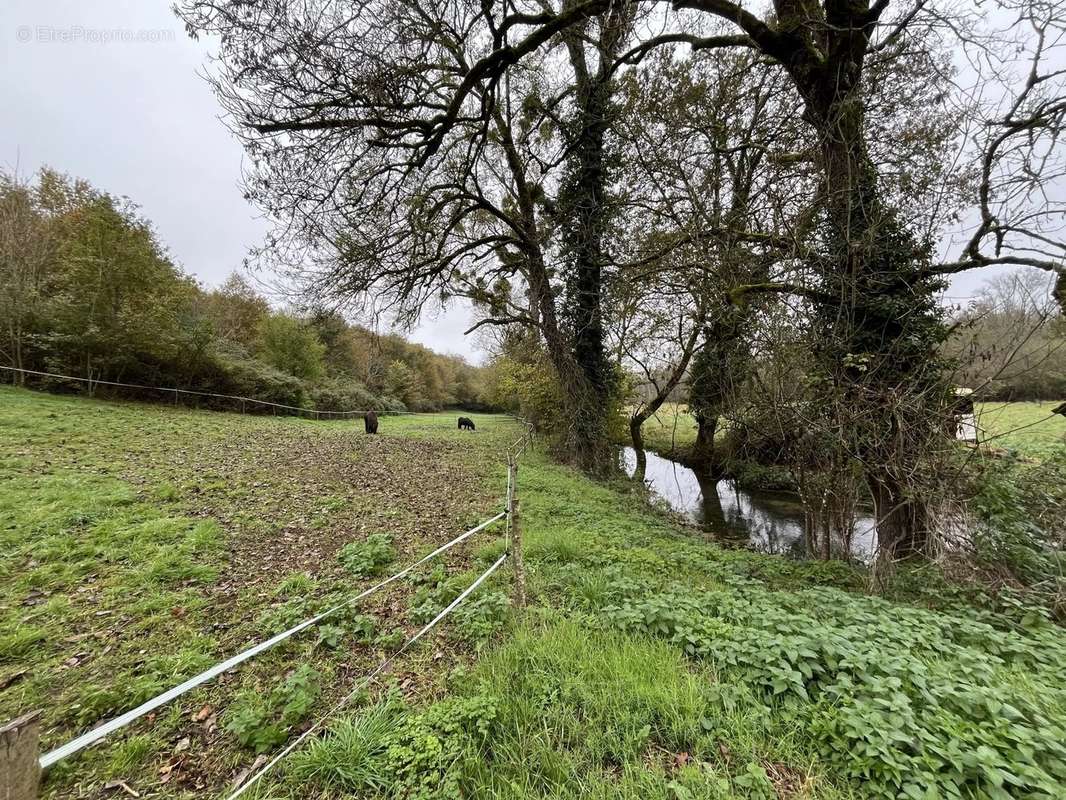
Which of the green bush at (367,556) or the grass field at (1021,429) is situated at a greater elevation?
the grass field at (1021,429)

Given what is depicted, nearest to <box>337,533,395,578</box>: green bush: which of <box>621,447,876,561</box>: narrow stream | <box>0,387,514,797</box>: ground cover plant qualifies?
<box>0,387,514,797</box>: ground cover plant

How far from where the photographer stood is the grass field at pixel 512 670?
1825mm

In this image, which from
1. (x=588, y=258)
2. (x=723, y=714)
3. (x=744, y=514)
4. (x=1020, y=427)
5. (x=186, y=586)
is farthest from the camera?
(x=744, y=514)

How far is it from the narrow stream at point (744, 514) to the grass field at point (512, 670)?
2922mm

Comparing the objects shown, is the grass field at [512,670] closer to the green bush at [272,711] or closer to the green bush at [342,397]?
the green bush at [272,711]

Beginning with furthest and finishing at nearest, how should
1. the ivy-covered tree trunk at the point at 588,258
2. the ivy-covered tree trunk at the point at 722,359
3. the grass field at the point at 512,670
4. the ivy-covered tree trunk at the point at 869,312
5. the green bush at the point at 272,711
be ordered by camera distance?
the ivy-covered tree trunk at the point at 588,258 → the ivy-covered tree trunk at the point at 722,359 → the ivy-covered tree trunk at the point at 869,312 → the green bush at the point at 272,711 → the grass field at the point at 512,670

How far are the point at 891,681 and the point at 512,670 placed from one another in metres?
2.16

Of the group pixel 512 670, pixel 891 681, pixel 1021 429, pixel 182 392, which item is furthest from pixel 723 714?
pixel 182 392

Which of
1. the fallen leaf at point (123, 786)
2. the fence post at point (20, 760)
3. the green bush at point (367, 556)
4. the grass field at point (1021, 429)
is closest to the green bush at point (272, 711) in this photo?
the fallen leaf at point (123, 786)

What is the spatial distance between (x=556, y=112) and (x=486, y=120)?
472 centimetres

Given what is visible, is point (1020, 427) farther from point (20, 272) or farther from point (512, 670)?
point (20, 272)

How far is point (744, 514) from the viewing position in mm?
10375

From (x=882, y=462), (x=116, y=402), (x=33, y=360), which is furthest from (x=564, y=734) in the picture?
(x=33, y=360)

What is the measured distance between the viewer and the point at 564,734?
2070 mm
